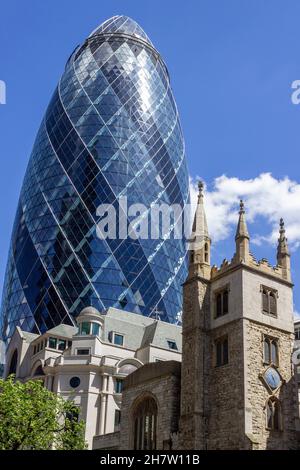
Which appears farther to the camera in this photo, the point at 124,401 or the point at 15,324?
the point at 15,324

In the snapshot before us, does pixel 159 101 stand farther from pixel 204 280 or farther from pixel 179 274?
pixel 204 280

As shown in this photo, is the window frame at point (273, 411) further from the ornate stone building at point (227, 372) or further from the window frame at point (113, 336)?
the window frame at point (113, 336)

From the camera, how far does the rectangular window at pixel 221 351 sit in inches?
1570

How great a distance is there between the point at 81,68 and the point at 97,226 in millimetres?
27564

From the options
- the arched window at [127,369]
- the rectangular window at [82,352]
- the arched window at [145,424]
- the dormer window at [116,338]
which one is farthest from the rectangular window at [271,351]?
the dormer window at [116,338]

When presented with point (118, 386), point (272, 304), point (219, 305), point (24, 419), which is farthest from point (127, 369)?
point (24, 419)

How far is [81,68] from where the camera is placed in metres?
103

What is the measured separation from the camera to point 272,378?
1543 inches

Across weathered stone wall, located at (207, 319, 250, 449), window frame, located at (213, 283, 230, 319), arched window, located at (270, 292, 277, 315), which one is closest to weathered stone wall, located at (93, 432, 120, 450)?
weathered stone wall, located at (207, 319, 250, 449)

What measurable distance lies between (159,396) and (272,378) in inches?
275

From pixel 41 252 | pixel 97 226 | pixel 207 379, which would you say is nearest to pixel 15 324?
pixel 41 252

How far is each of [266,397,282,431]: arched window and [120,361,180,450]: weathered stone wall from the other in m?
5.44

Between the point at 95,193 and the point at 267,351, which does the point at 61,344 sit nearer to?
the point at 95,193

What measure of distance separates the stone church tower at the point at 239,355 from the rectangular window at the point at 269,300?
0.04 feet
